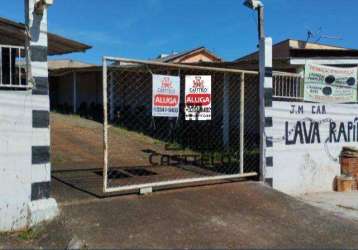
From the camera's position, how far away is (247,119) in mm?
14867

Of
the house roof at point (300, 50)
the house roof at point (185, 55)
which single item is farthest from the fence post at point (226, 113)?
the house roof at point (185, 55)

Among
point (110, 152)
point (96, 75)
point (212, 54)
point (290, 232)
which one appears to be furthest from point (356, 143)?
point (212, 54)

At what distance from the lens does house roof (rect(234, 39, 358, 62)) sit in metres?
16.3

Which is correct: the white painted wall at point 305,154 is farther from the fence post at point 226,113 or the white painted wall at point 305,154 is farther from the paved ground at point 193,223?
the fence post at point 226,113

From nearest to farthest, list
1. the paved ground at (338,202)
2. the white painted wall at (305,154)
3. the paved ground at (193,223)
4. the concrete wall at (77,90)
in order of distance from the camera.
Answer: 1. the paved ground at (193,223)
2. the paved ground at (338,202)
3. the white painted wall at (305,154)
4. the concrete wall at (77,90)

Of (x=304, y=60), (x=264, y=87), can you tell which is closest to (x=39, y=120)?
(x=264, y=87)

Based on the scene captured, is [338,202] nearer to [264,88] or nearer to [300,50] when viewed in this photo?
[264,88]

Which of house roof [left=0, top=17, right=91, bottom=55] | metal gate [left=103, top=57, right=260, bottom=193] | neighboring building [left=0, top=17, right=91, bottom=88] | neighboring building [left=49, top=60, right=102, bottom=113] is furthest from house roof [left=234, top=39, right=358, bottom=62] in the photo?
neighboring building [left=49, top=60, right=102, bottom=113]

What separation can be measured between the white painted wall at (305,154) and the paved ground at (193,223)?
1396mm

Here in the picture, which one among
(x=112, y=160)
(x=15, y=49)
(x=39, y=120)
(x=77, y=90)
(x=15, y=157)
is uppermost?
(x=77, y=90)

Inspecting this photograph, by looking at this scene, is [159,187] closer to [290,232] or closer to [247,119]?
[290,232]

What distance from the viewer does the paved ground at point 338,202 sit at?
795 cm

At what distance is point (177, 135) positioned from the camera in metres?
16.4

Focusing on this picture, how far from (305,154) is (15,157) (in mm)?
5915
